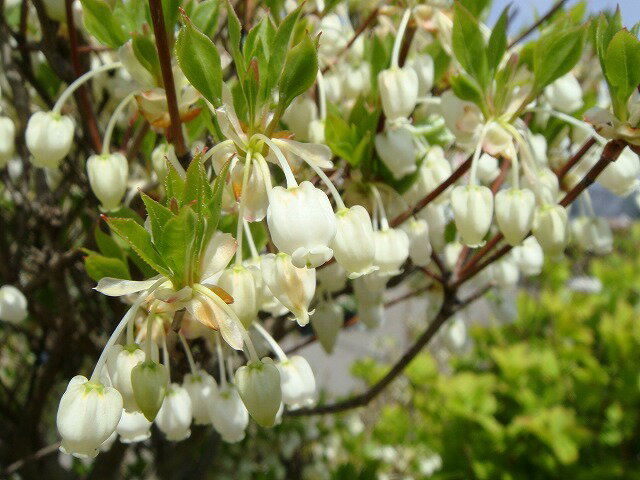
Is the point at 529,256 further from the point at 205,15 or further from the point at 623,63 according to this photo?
the point at 205,15

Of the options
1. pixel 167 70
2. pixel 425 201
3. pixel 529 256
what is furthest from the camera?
pixel 529 256

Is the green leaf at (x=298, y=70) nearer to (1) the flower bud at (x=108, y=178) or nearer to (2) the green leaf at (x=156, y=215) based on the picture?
(2) the green leaf at (x=156, y=215)

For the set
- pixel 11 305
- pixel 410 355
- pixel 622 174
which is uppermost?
pixel 622 174

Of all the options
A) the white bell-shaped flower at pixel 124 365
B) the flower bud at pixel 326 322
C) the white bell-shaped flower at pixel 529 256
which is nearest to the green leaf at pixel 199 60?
the white bell-shaped flower at pixel 124 365

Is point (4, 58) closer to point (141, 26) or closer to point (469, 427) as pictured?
point (141, 26)

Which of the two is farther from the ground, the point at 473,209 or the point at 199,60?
the point at 199,60

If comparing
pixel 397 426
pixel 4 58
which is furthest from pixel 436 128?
pixel 397 426

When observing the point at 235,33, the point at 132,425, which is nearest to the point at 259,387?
the point at 132,425
